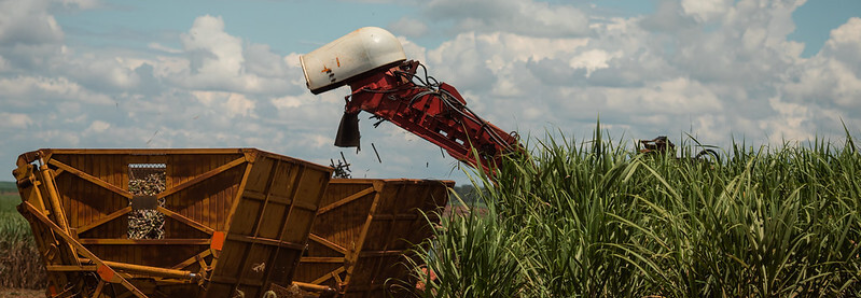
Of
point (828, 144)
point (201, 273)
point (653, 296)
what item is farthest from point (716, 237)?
point (201, 273)

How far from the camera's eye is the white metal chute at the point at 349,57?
13742 millimetres

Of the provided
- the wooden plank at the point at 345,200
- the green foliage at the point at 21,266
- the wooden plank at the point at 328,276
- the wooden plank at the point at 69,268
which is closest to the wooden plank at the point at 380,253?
the wooden plank at the point at 328,276

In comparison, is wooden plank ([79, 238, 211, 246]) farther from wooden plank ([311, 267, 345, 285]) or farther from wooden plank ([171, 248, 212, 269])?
wooden plank ([311, 267, 345, 285])

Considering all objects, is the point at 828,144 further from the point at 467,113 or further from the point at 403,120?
the point at 403,120

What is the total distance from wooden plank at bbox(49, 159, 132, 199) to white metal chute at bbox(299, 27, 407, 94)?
4.20 m

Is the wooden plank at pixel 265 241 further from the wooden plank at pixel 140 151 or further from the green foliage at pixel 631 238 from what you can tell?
the green foliage at pixel 631 238

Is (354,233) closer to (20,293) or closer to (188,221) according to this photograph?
(188,221)

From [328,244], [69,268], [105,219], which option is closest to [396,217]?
[328,244]

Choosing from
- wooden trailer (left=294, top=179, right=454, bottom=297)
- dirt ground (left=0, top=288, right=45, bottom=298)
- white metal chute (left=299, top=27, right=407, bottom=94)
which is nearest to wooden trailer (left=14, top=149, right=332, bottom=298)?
wooden trailer (left=294, top=179, right=454, bottom=297)

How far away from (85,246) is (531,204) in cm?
595

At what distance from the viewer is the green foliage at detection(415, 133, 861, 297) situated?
7.66 m

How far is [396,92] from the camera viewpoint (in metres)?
13.7

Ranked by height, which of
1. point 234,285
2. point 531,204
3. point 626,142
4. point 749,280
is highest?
point 626,142

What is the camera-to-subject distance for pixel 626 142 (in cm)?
A: 976
